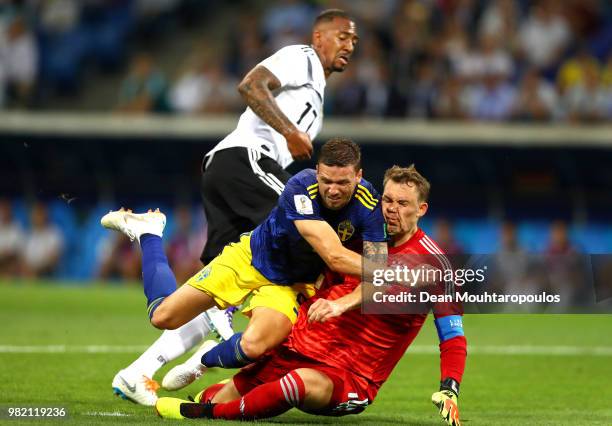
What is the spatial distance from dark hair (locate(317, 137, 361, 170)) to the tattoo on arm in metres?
1.07

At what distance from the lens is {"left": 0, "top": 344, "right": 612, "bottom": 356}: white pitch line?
1130 cm

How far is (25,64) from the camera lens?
21438 mm

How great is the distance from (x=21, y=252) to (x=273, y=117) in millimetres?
15178

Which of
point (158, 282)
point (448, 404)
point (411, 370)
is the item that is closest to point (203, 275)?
point (158, 282)

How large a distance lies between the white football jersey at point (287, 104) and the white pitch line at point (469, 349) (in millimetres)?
3425

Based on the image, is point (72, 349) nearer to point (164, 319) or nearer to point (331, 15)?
point (164, 319)

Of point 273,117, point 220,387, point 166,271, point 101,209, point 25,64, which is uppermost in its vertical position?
point 25,64

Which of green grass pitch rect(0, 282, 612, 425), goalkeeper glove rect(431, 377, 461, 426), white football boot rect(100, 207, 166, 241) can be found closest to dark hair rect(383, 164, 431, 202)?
goalkeeper glove rect(431, 377, 461, 426)

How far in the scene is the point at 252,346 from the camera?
7176 millimetres

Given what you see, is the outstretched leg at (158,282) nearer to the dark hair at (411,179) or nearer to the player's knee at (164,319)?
the player's knee at (164,319)

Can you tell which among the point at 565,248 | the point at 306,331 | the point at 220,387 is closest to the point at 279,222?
the point at 306,331

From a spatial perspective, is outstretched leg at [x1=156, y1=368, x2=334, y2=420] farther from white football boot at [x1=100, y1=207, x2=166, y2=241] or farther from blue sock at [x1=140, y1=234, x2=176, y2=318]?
white football boot at [x1=100, y1=207, x2=166, y2=241]

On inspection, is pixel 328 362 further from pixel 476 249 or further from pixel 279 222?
pixel 476 249

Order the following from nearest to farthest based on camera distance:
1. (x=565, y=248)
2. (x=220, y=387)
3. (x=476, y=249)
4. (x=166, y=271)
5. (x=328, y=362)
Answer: (x=328, y=362)
(x=220, y=387)
(x=166, y=271)
(x=565, y=248)
(x=476, y=249)
